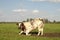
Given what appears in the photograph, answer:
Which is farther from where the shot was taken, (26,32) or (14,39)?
(26,32)

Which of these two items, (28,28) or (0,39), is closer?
(0,39)

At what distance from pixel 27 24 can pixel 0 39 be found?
22.8 feet

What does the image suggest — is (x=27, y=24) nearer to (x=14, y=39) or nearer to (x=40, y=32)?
(x=40, y=32)

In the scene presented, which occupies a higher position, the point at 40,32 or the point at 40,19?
the point at 40,19

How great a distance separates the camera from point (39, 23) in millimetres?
26359

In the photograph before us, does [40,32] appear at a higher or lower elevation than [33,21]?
lower

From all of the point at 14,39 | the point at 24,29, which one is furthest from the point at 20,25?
the point at 14,39

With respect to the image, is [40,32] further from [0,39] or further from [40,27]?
[0,39]

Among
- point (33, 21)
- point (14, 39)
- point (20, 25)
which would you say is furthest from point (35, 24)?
point (14, 39)

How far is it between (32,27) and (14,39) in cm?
648

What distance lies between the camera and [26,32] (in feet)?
86.5

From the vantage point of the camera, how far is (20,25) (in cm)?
2697

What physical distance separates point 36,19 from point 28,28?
1.68 m

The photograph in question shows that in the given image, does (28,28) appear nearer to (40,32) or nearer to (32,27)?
(32,27)
